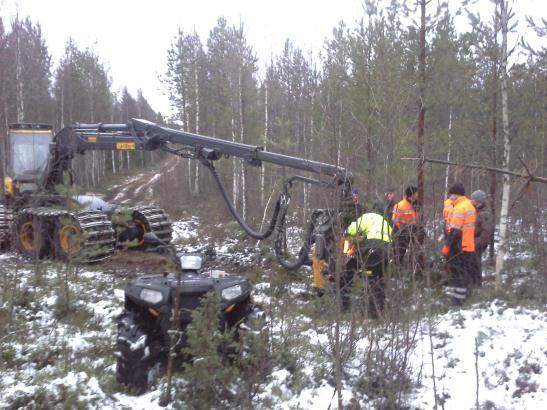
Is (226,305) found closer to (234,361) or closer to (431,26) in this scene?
(234,361)

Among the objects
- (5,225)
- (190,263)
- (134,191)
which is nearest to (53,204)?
(5,225)

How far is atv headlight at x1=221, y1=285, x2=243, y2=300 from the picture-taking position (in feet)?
15.5

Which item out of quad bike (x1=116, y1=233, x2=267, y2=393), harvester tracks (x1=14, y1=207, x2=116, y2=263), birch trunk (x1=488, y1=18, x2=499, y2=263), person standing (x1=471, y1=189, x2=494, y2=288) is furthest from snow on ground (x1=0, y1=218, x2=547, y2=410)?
birch trunk (x1=488, y1=18, x2=499, y2=263)

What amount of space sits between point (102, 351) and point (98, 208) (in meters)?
6.05

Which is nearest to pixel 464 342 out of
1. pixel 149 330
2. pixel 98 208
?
pixel 149 330

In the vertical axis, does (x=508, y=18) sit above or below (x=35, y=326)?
above

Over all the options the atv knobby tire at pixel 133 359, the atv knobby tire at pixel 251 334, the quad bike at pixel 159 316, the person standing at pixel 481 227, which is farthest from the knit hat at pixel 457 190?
the atv knobby tire at pixel 133 359

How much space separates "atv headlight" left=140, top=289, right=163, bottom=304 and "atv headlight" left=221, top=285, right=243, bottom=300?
0.58 m

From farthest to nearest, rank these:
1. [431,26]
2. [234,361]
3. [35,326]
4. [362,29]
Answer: [362,29] → [431,26] → [35,326] → [234,361]

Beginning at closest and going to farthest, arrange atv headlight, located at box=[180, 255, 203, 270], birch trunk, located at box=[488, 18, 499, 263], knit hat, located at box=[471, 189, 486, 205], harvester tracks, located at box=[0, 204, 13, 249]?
atv headlight, located at box=[180, 255, 203, 270], knit hat, located at box=[471, 189, 486, 205], birch trunk, located at box=[488, 18, 499, 263], harvester tracks, located at box=[0, 204, 13, 249]

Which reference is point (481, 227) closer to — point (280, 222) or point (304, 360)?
point (280, 222)

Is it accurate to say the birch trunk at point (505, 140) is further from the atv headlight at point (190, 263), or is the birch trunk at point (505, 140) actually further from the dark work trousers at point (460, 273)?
the atv headlight at point (190, 263)

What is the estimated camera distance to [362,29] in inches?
512

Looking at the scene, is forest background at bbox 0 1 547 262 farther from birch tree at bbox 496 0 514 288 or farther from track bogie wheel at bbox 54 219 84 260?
track bogie wheel at bbox 54 219 84 260
